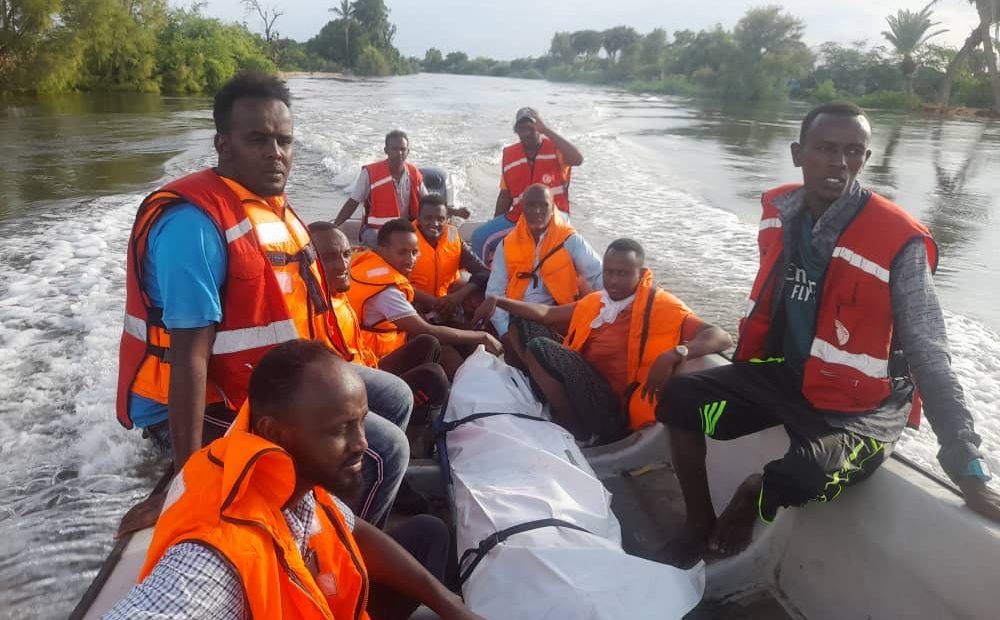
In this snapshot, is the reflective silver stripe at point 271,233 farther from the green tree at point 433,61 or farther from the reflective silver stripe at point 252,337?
the green tree at point 433,61

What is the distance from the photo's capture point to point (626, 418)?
2781 mm

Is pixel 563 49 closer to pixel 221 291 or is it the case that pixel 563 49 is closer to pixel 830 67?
pixel 830 67

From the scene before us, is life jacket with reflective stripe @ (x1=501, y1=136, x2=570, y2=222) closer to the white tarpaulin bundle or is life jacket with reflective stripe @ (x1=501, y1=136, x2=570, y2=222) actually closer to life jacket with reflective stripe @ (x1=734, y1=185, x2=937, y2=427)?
the white tarpaulin bundle

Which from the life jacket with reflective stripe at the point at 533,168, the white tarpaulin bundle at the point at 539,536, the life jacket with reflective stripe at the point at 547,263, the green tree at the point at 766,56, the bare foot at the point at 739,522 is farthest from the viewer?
the green tree at the point at 766,56

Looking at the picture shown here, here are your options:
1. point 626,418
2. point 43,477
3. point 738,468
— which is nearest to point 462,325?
point 626,418

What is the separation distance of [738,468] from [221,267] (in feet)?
6.05

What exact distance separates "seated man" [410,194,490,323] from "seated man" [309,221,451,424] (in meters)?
0.69

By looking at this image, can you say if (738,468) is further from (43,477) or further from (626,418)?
(43,477)

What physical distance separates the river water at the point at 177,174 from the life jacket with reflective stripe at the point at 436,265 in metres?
1.66

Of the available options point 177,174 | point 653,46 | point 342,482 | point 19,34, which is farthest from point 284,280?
point 653,46

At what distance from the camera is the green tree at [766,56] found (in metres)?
40.7

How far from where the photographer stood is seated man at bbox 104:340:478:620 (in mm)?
944

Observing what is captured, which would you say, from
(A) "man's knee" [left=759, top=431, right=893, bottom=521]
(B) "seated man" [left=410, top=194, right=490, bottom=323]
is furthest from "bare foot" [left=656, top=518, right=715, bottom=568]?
(B) "seated man" [left=410, top=194, right=490, bottom=323]

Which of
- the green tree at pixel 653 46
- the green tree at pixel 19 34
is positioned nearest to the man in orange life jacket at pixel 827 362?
the green tree at pixel 19 34
